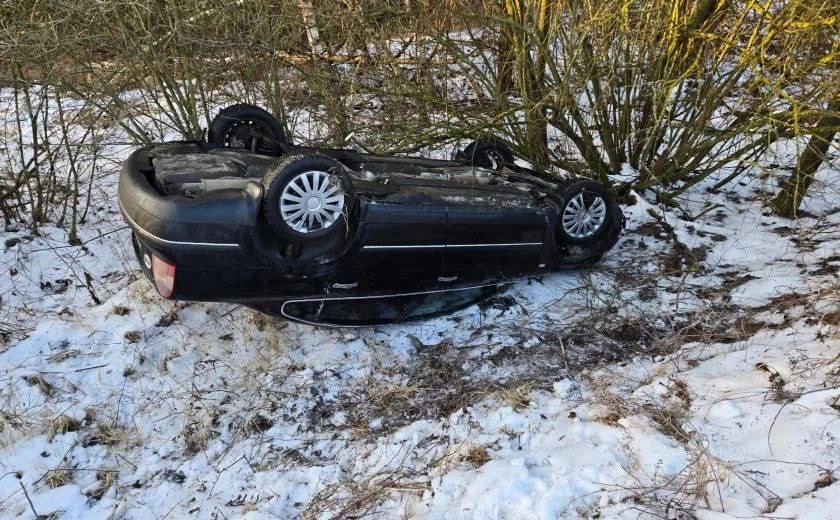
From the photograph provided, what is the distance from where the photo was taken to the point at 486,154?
5535 millimetres

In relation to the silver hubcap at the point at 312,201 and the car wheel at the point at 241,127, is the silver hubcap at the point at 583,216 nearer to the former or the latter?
the silver hubcap at the point at 312,201

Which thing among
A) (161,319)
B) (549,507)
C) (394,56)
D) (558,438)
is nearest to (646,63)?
(394,56)

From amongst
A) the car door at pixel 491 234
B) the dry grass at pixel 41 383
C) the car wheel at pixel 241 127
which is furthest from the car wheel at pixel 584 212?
the dry grass at pixel 41 383

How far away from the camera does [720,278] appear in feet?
16.0

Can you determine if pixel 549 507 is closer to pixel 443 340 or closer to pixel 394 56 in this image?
pixel 443 340

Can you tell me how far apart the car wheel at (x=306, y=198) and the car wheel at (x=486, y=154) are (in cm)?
211

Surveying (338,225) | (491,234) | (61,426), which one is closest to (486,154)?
(491,234)

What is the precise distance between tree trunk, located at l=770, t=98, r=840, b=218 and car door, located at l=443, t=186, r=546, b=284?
6.91ft

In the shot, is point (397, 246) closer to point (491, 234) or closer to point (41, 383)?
point (491, 234)

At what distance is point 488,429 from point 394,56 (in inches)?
166

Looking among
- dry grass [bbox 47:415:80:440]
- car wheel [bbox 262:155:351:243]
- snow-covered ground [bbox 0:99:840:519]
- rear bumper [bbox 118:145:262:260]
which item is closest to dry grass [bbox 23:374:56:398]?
snow-covered ground [bbox 0:99:840:519]

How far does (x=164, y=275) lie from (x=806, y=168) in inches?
207

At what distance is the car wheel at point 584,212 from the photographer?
14.8 feet

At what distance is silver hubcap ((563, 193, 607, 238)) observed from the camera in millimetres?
4559
